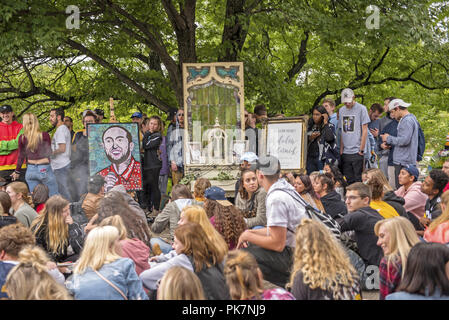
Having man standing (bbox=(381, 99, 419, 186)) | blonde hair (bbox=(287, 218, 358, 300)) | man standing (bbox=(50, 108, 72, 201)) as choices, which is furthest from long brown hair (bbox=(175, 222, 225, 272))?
man standing (bbox=(50, 108, 72, 201))

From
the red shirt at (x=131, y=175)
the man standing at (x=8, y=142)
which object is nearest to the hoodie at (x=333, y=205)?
the red shirt at (x=131, y=175)

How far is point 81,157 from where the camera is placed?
36.0 ft

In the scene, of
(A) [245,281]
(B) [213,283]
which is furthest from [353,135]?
(A) [245,281]

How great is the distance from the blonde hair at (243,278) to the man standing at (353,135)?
6799 mm

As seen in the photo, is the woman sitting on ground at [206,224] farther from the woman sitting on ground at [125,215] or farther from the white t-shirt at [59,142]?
the white t-shirt at [59,142]

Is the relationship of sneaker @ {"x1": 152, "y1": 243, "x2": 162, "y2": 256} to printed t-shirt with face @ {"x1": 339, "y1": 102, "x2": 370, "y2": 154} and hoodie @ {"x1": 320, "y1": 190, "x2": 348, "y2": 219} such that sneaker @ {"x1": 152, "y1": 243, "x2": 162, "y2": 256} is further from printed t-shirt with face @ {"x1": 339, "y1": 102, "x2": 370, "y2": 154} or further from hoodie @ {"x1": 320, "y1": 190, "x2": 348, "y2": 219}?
printed t-shirt with face @ {"x1": 339, "y1": 102, "x2": 370, "y2": 154}

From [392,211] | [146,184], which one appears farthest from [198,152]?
[392,211]

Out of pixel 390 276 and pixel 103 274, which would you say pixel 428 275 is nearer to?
pixel 390 276

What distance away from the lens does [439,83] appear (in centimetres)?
1583

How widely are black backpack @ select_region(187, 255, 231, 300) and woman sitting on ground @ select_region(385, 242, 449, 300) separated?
1.33m

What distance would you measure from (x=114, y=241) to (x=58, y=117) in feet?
21.2

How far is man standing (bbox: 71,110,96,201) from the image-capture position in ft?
35.6
